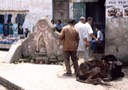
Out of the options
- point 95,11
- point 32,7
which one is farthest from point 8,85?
point 32,7

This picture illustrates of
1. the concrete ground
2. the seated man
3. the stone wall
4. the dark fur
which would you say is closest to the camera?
the concrete ground

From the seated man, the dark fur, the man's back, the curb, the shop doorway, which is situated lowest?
the curb

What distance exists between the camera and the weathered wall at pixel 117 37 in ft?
39.7

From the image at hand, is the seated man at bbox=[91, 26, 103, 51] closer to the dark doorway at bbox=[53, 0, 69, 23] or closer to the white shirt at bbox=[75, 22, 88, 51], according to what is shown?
the white shirt at bbox=[75, 22, 88, 51]

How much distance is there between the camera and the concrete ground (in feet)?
29.5

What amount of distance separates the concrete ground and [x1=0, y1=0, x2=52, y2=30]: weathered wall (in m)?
8.34

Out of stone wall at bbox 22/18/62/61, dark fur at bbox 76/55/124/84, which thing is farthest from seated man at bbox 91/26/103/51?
dark fur at bbox 76/55/124/84

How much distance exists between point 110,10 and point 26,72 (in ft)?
12.1

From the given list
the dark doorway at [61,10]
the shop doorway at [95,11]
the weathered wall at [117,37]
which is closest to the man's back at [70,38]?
the weathered wall at [117,37]

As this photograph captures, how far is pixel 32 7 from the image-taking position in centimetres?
2166

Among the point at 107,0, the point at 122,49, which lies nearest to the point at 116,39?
the point at 122,49

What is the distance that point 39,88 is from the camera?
887 cm

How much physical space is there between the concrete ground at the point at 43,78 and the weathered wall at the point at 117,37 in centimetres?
194

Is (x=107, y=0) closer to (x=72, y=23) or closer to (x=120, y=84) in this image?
(x=72, y=23)
